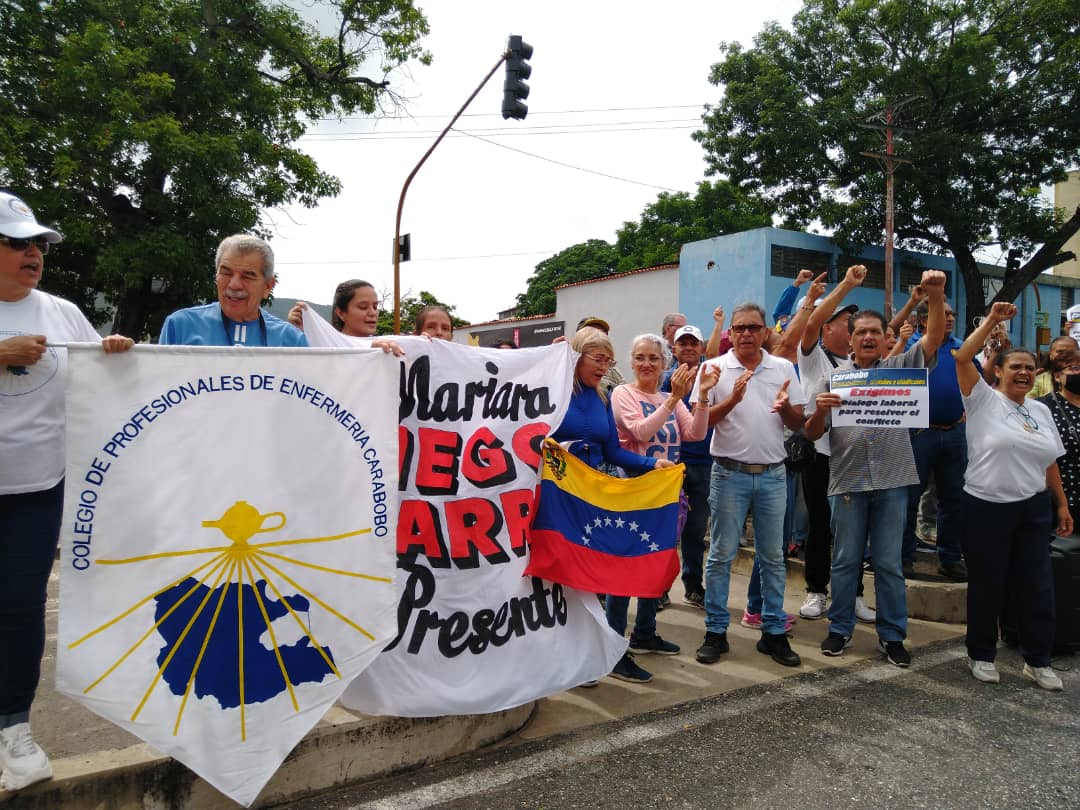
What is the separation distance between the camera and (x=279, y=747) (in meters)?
2.52

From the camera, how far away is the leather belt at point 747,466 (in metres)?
4.42

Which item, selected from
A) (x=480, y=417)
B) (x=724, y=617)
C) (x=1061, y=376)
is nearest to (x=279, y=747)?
(x=480, y=417)

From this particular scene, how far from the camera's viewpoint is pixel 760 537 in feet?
14.8

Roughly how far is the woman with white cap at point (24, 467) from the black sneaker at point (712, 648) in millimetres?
3189

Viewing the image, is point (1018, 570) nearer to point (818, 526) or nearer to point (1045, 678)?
point (1045, 678)

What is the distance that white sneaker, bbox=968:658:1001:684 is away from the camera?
13.8 feet

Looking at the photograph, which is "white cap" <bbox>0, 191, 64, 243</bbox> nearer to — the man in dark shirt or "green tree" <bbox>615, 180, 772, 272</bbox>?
the man in dark shirt

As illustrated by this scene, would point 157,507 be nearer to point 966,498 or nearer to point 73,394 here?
point 73,394

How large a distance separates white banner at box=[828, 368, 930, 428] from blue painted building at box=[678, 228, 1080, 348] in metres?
19.6

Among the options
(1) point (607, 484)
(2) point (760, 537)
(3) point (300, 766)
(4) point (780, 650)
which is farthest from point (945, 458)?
(3) point (300, 766)

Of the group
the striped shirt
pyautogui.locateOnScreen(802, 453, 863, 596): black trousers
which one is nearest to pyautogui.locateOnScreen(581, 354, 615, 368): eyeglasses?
the striped shirt

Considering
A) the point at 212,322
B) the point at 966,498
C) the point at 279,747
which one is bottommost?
the point at 279,747

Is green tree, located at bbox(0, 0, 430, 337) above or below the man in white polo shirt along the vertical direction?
above

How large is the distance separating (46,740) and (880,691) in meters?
3.95
